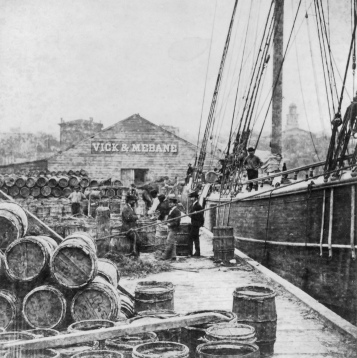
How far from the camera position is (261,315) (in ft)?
17.3

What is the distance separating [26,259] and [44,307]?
63 cm

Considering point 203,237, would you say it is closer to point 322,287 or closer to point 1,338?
point 322,287

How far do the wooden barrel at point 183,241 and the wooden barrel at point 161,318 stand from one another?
670cm

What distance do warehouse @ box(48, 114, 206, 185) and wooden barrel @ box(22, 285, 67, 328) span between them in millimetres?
38498

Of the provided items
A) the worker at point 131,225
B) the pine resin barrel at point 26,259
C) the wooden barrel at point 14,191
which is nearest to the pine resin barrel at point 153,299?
the pine resin barrel at point 26,259

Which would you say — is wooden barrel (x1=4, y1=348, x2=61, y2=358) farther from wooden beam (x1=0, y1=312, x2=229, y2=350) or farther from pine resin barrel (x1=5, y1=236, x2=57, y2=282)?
pine resin barrel (x1=5, y1=236, x2=57, y2=282)

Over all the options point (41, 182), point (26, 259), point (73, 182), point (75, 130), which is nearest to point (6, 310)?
point (26, 259)

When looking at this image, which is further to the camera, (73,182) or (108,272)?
(73,182)

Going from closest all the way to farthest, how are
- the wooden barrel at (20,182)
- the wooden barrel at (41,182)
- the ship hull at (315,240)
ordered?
the ship hull at (315,240), the wooden barrel at (20,182), the wooden barrel at (41,182)

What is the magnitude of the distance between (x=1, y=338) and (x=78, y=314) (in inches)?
52.0

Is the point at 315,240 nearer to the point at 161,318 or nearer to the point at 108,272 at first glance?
the point at 108,272

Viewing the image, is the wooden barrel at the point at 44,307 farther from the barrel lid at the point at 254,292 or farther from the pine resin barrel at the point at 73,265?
the barrel lid at the point at 254,292

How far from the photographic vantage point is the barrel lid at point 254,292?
211 inches

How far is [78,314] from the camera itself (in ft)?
18.8
